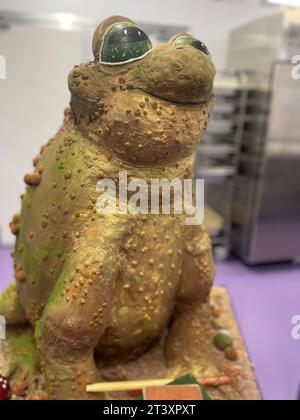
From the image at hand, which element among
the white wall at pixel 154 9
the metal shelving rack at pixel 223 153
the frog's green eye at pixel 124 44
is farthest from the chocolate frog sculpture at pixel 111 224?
the metal shelving rack at pixel 223 153

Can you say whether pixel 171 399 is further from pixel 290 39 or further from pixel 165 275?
pixel 290 39

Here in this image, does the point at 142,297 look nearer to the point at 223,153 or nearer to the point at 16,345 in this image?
the point at 16,345

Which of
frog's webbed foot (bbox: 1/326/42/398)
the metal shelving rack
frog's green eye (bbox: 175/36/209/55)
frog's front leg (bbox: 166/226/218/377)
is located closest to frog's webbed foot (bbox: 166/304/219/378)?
frog's front leg (bbox: 166/226/218/377)

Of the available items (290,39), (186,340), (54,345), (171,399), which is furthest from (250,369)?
(290,39)

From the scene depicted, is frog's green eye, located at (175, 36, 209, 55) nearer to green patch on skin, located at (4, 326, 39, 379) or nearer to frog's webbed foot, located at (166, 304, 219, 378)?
frog's webbed foot, located at (166, 304, 219, 378)

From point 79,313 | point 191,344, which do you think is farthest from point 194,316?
point 79,313

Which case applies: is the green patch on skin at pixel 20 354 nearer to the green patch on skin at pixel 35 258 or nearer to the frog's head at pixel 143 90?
the green patch on skin at pixel 35 258
